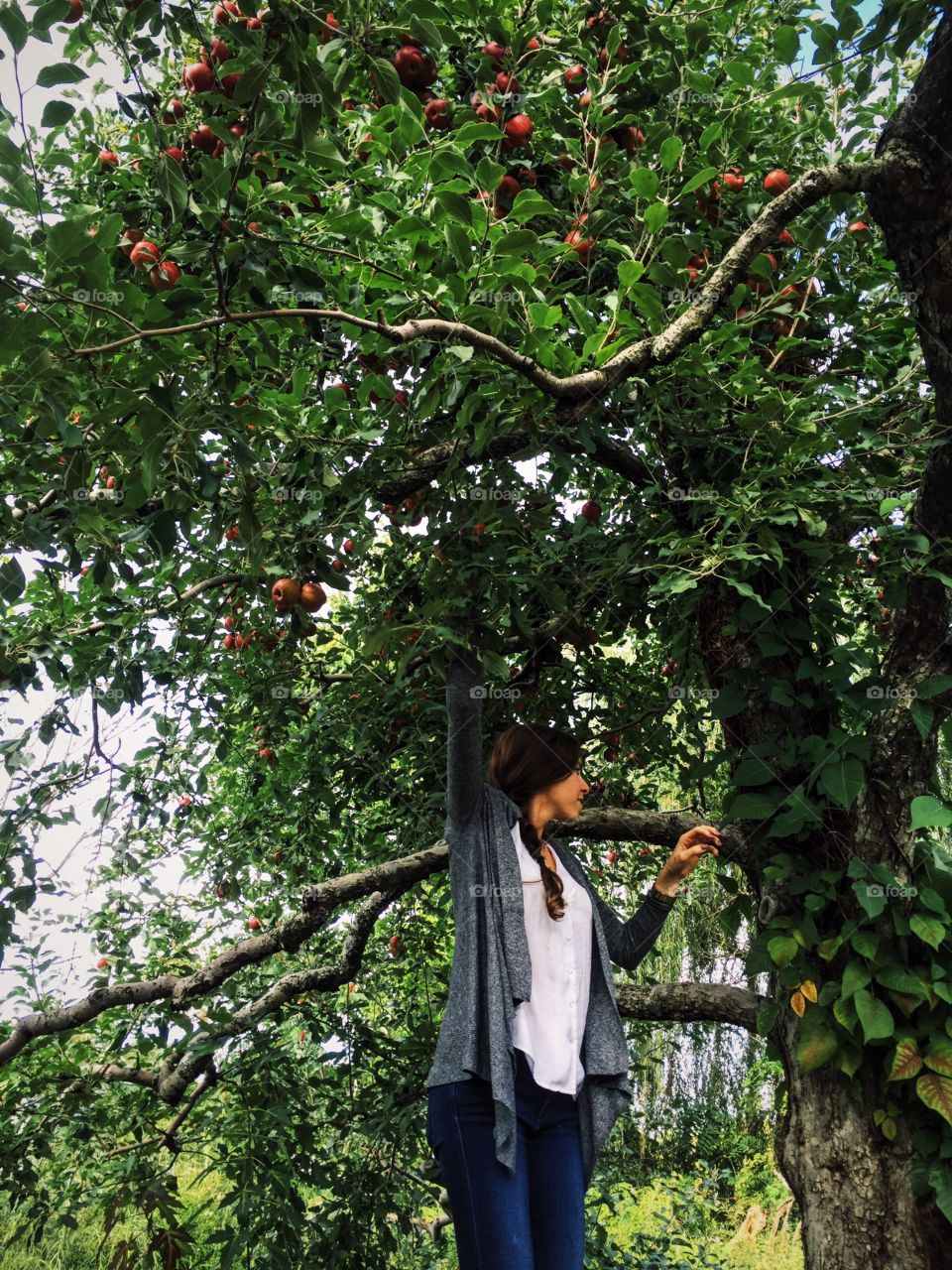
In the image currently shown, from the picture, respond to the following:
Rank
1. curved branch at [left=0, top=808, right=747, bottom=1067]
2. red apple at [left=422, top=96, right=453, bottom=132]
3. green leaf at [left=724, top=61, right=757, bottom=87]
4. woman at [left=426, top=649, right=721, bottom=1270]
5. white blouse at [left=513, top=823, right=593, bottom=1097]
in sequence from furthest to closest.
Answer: curved branch at [left=0, top=808, right=747, bottom=1067]
red apple at [left=422, top=96, right=453, bottom=132]
green leaf at [left=724, top=61, right=757, bottom=87]
white blouse at [left=513, top=823, right=593, bottom=1097]
woman at [left=426, top=649, right=721, bottom=1270]

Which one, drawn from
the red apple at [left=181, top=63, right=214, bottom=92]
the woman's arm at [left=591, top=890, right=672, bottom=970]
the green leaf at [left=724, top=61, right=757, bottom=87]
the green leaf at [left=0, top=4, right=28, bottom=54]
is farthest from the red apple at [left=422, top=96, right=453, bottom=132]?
the woman's arm at [left=591, top=890, right=672, bottom=970]

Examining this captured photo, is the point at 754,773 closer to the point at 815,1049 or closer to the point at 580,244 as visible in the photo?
the point at 815,1049

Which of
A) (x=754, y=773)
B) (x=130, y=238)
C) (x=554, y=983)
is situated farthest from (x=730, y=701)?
(x=130, y=238)

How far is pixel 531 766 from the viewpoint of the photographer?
1.82m

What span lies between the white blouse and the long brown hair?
2cm

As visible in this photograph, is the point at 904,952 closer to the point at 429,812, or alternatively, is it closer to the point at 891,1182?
the point at 891,1182

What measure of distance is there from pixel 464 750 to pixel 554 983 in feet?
1.28

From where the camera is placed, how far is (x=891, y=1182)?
91.0 inches

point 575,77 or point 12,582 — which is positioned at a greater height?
point 575,77

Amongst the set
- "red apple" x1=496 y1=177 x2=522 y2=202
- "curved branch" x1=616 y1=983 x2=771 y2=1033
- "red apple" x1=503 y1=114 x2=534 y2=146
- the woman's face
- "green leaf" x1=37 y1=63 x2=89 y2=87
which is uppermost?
"red apple" x1=503 y1=114 x2=534 y2=146

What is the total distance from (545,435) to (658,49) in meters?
Result: 1.10

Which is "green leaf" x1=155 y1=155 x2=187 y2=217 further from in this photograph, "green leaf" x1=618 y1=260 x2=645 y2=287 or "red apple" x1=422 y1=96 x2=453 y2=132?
"red apple" x1=422 y1=96 x2=453 y2=132

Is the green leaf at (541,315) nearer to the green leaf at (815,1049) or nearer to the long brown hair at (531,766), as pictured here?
the long brown hair at (531,766)

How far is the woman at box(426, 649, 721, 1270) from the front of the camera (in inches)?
57.7
